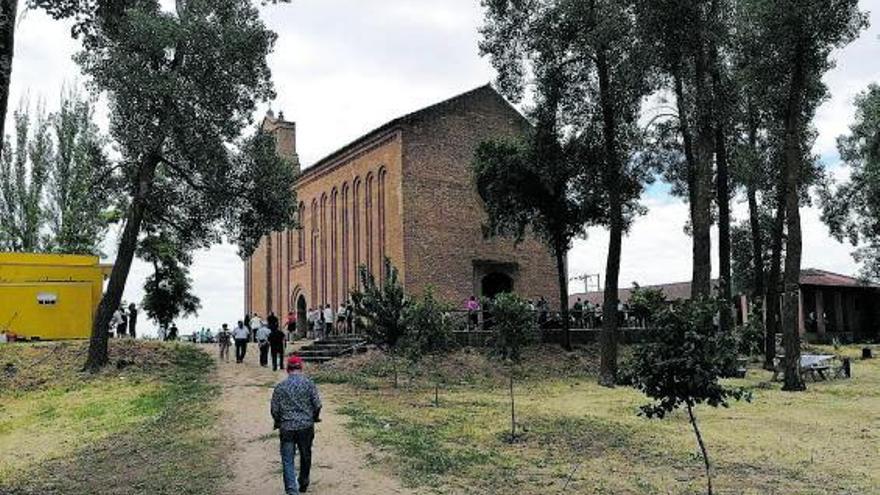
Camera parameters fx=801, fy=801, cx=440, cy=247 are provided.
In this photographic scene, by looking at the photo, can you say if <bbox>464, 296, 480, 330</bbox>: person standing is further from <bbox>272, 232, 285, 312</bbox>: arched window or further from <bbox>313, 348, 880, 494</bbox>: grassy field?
<bbox>272, 232, 285, 312</bbox>: arched window

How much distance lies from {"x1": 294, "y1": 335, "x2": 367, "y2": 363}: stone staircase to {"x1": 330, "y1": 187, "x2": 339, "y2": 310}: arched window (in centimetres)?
934

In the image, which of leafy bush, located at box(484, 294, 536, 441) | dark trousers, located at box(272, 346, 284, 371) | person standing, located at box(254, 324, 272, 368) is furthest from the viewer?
person standing, located at box(254, 324, 272, 368)

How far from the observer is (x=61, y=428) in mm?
15500

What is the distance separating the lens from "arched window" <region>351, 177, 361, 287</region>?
35.5 m

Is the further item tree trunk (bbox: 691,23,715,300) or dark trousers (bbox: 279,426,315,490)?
tree trunk (bbox: 691,23,715,300)

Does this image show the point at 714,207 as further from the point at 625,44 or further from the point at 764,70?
the point at 625,44

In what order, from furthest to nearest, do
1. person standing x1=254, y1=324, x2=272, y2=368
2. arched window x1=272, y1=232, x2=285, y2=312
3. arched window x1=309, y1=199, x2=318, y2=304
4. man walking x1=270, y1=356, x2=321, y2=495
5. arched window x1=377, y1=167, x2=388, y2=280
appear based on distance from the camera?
1. arched window x1=272, y1=232, x2=285, y2=312
2. arched window x1=309, y1=199, x2=318, y2=304
3. arched window x1=377, y1=167, x2=388, y2=280
4. person standing x1=254, y1=324, x2=272, y2=368
5. man walking x1=270, y1=356, x2=321, y2=495

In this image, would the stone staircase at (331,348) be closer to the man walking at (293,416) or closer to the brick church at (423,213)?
the brick church at (423,213)

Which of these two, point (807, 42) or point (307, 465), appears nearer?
point (307, 465)

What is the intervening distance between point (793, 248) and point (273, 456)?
1445 centimetres

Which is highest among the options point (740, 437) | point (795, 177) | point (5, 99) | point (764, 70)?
point (764, 70)

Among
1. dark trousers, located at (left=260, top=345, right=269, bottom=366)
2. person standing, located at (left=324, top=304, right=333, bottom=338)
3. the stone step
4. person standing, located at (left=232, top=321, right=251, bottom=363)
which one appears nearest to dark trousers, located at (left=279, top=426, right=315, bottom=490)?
dark trousers, located at (left=260, top=345, right=269, bottom=366)

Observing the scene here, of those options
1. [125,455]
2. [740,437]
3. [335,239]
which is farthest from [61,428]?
[335,239]

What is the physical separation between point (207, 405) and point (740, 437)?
10.4 m
